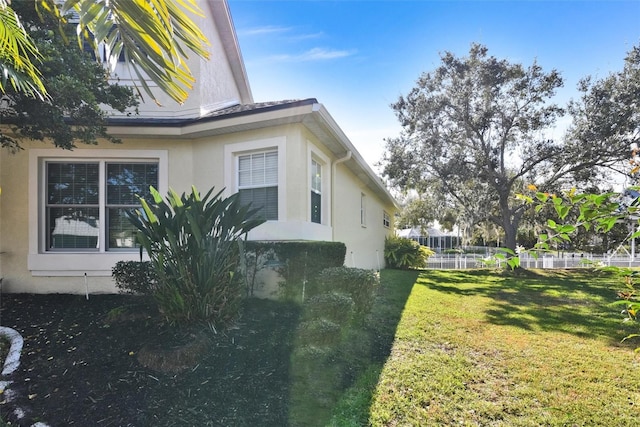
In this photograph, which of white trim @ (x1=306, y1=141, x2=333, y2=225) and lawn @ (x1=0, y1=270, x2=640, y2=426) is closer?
lawn @ (x1=0, y1=270, x2=640, y2=426)

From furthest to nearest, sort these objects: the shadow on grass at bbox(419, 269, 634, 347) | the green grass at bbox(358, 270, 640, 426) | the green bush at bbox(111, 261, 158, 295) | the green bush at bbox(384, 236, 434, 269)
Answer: the green bush at bbox(384, 236, 434, 269)
the shadow on grass at bbox(419, 269, 634, 347)
the green bush at bbox(111, 261, 158, 295)
the green grass at bbox(358, 270, 640, 426)

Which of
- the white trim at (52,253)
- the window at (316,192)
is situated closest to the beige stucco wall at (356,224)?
the window at (316,192)

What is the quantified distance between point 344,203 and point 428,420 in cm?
771

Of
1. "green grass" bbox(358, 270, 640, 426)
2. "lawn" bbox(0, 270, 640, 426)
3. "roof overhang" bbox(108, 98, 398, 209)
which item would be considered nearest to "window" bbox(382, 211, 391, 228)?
"green grass" bbox(358, 270, 640, 426)

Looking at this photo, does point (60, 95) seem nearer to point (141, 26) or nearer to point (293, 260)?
point (141, 26)

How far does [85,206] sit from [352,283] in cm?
603

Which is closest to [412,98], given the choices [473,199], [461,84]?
[461,84]

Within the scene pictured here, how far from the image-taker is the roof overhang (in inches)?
263

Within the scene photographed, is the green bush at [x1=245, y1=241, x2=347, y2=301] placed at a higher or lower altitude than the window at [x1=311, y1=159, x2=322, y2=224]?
lower

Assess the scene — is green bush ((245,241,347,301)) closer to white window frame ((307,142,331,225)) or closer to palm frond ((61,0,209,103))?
white window frame ((307,142,331,225))

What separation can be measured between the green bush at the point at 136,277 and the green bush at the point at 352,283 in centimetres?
277

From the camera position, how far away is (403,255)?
18422mm

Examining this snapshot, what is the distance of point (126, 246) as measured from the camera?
7883mm

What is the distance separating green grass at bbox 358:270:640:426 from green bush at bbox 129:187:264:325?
2.26 meters
